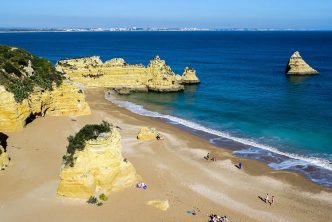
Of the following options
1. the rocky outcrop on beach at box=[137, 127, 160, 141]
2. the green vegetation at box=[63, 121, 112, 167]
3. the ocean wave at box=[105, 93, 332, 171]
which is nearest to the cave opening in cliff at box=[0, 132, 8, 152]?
the green vegetation at box=[63, 121, 112, 167]

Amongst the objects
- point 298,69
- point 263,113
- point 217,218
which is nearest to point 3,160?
point 217,218

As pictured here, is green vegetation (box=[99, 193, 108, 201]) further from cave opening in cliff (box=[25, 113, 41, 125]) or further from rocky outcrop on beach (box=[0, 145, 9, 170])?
cave opening in cliff (box=[25, 113, 41, 125])

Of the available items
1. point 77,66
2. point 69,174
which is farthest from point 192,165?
point 77,66

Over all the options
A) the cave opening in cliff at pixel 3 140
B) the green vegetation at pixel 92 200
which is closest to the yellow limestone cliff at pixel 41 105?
the cave opening in cliff at pixel 3 140

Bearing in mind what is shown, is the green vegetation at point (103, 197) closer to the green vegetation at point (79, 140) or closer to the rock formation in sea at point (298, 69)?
the green vegetation at point (79, 140)

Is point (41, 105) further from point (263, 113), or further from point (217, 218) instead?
point (263, 113)

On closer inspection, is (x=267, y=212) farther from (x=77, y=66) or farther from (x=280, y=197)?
(x=77, y=66)
